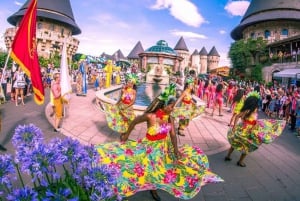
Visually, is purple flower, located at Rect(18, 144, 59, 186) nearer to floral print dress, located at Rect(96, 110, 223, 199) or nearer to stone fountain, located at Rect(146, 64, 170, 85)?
floral print dress, located at Rect(96, 110, 223, 199)

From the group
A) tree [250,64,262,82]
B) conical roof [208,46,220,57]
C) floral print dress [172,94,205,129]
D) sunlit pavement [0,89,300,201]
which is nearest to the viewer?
sunlit pavement [0,89,300,201]

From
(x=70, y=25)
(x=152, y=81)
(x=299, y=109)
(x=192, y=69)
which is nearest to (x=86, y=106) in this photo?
(x=299, y=109)

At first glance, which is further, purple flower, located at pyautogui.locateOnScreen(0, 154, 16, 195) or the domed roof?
the domed roof

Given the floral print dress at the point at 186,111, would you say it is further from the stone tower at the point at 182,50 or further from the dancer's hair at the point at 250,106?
the stone tower at the point at 182,50

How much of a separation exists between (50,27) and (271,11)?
41.3m

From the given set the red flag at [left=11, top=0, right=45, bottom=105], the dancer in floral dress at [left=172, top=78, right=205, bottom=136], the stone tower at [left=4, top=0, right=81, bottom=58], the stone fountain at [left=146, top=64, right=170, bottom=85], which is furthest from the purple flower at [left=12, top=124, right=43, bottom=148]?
the stone tower at [left=4, top=0, right=81, bottom=58]

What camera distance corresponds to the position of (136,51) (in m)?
93.4

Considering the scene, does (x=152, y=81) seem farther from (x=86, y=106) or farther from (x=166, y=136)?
(x=166, y=136)

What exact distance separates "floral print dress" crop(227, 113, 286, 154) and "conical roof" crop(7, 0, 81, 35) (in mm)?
46305

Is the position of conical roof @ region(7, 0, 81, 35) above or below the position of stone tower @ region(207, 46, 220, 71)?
above

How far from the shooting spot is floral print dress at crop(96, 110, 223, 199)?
12.0 feet

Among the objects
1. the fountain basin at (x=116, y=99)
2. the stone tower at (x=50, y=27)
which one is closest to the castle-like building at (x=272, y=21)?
the fountain basin at (x=116, y=99)

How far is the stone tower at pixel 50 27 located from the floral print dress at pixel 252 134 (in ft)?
138

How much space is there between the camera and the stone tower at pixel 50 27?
44.9 metres
